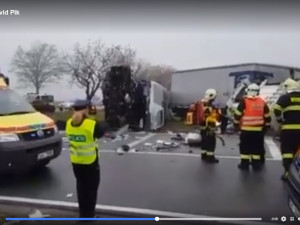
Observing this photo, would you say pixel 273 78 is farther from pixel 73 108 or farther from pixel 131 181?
pixel 73 108

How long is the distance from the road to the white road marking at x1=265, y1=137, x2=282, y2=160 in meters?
0.20

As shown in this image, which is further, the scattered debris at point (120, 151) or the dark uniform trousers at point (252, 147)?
the scattered debris at point (120, 151)

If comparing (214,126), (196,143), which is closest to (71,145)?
(214,126)

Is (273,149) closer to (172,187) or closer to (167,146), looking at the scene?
(167,146)

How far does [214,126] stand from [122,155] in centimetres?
206

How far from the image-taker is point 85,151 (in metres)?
4.16

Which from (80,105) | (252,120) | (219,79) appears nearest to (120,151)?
(252,120)

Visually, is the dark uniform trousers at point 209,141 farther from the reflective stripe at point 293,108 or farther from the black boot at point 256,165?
the reflective stripe at point 293,108

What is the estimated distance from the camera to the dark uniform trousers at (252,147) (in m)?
6.48

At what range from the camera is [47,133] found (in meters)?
6.17

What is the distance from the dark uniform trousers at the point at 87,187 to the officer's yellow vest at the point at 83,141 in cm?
8

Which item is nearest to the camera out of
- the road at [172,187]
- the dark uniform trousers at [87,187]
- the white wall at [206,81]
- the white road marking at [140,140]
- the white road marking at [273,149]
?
the dark uniform trousers at [87,187]

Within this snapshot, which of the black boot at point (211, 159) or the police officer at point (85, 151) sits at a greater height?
the police officer at point (85, 151)

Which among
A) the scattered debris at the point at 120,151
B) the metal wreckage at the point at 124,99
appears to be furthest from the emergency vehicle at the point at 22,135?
the metal wreckage at the point at 124,99
